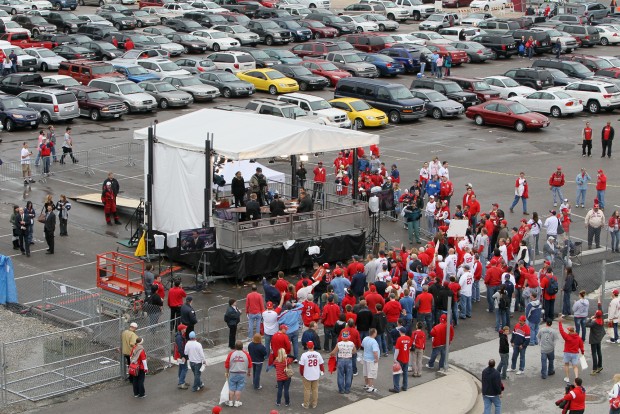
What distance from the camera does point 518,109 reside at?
49.6 meters

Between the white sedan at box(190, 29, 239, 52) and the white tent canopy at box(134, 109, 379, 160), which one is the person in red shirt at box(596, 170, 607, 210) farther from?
the white sedan at box(190, 29, 239, 52)

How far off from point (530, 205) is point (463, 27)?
4038 cm

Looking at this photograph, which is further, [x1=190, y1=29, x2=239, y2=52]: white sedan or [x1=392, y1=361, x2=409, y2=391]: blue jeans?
[x1=190, y1=29, x2=239, y2=52]: white sedan

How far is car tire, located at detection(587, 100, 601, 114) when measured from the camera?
53.6 meters

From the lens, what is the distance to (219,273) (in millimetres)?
28953

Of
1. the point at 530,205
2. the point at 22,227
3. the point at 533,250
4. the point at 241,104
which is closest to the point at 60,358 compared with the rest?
the point at 22,227

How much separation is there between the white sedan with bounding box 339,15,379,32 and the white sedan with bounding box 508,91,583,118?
85.8 ft

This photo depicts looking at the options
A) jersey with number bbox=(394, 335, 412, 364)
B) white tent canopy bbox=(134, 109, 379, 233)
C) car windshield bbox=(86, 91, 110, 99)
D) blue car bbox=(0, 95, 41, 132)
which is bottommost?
blue car bbox=(0, 95, 41, 132)

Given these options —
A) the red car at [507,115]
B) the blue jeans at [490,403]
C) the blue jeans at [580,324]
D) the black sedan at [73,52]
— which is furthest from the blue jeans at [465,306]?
the black sedan at [73,52]

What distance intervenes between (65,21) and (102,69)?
19.8 meters

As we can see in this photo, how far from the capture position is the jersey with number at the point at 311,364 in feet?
67.2

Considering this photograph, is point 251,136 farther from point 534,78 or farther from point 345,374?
point 534,78

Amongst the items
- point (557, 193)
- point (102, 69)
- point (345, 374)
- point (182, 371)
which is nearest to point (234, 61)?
point (102, 69)

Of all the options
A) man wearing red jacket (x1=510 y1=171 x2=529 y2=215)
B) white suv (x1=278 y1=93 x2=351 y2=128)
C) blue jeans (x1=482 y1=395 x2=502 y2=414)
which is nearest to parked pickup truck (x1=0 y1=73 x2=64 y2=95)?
white suv (x1=278 y1=93 x2=351 y2=128)
